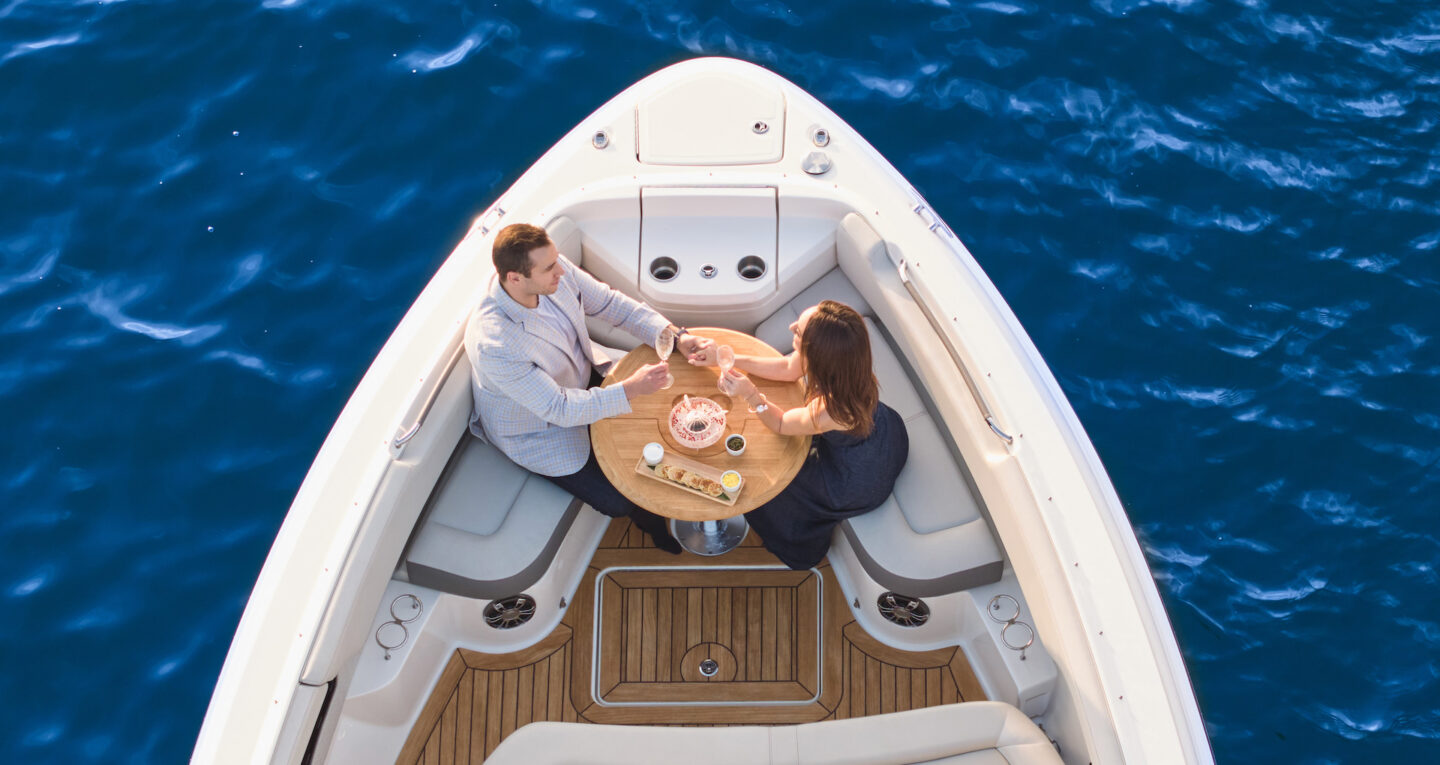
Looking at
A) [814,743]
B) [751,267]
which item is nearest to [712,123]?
[751,267]

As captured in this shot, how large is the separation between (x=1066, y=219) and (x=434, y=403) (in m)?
2.88

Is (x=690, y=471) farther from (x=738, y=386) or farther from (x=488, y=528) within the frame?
(x=488, y=528)

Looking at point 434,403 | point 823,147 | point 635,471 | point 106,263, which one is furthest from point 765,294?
point 106,263

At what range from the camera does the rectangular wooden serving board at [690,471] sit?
2.66 meters

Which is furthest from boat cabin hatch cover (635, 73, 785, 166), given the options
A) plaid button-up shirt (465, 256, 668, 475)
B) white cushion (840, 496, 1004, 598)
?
white cushion (840, 496, 1004, 598)

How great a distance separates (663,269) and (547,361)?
585 mm

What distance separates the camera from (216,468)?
4.04 metres

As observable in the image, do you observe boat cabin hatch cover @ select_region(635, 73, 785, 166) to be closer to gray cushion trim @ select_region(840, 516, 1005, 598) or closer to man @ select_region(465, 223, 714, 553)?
man @ select_region(465, 223, 714, 553)

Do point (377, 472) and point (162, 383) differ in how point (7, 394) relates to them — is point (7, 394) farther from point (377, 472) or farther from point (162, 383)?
point (377, 472)

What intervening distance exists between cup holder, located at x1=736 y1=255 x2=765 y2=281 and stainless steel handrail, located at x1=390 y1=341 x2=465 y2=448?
0.87 m

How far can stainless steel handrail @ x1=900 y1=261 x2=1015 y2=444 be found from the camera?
277cm

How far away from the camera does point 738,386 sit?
9.06 feet

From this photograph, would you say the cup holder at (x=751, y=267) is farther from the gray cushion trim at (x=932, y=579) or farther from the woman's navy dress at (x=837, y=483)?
the gray cushion trim at (x=932, y=579)

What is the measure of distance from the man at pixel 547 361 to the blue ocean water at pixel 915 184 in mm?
1630
